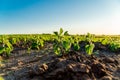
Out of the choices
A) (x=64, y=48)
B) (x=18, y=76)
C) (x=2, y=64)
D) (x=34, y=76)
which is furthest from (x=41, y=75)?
(x=2, y=64)

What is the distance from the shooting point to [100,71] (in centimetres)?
784

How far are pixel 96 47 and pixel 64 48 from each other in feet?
11.6

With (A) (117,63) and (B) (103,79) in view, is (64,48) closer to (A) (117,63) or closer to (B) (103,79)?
(A) (117,63)

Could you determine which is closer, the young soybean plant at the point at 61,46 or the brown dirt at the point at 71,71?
the brown dirt at the point at 71,71

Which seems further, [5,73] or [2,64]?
[2,64]

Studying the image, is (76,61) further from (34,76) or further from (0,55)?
(0,55)

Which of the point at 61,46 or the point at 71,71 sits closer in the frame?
the point at 71,71

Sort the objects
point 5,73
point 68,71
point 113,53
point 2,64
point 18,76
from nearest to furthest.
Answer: point 68,71, point 18,76, point 5,73, point 2,64, point 113,53

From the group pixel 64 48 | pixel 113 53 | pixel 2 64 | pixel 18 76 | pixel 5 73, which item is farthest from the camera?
pixel 113 53

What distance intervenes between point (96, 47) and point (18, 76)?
5.81 m

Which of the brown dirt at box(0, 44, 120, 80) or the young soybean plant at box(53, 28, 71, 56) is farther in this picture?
the young soybean plant at box(53, 28, 71, 56)

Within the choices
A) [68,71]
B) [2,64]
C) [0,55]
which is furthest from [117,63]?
[0,55]

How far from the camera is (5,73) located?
877 cm

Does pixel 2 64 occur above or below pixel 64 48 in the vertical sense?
below
